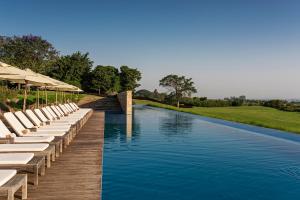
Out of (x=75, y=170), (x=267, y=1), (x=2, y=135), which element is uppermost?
(x=267, y=1)

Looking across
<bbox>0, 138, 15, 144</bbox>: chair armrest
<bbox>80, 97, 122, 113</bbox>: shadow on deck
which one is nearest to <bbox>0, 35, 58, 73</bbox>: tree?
<bbox>80, 97, 122, 113</bbox>: shadow on deck

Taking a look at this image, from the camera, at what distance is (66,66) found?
49.0 m

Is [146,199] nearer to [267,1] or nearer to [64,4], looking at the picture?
[267,1]

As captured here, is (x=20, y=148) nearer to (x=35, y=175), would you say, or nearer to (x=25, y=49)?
(x=35, y=175)

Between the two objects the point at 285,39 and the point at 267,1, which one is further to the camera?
the point at 285,39

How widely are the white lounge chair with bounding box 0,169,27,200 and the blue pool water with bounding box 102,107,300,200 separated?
1951 millimetres

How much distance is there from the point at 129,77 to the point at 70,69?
1051cm

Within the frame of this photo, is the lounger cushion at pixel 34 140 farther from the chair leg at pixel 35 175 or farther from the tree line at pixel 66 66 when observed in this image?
the tree line at pixel 66 66

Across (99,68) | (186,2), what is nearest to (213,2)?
(186,2)

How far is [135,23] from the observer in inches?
1131

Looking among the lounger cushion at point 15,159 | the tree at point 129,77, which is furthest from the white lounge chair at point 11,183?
the tree at point 129,77

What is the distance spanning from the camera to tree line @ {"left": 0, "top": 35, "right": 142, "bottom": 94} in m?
49.2

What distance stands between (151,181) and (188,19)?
21.1 meters

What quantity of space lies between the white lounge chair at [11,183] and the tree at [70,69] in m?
44.6
